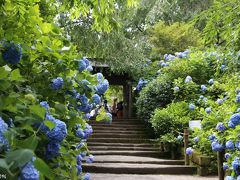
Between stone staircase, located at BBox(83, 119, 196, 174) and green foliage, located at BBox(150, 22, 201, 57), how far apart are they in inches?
116

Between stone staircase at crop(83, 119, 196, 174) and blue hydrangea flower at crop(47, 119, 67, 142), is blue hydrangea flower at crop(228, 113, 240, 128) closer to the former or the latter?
blue hydrangea flower at crop(47, 119, 67, 142)

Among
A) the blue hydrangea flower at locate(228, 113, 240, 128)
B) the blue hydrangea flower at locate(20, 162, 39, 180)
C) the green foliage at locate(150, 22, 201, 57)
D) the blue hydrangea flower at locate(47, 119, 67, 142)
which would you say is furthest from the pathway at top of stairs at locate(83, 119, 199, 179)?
the blue hydrangea flower at locate(20, 162, 39, 180)

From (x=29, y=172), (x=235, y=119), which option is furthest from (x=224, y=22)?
(x=29, y=172)

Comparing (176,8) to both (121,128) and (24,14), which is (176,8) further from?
(24,14)

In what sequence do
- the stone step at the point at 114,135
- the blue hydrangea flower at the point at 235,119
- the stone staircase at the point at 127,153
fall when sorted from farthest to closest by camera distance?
1. the stone step at the point at 114,135
2. the stone staircase at the point at 127,153
3. the blue hydrangea flower at the point at 235,119

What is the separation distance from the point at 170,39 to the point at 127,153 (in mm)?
6588

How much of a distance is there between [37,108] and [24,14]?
3.69 feet

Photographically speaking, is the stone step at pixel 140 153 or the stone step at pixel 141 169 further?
the stone step at pixel 140 153

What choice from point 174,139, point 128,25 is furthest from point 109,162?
point 128,25

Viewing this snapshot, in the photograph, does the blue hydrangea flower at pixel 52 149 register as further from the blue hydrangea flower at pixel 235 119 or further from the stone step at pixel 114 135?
the stone step at pixel 114 135

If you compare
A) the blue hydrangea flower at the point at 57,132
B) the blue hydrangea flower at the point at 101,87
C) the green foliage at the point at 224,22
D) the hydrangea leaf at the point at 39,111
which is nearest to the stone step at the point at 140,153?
the green foliage at the point at 224,22

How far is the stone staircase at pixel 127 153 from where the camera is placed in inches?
313

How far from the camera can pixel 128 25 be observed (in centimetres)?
1834

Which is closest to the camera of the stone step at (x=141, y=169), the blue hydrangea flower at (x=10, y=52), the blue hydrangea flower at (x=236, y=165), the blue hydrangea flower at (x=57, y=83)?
the blue hydrangea flower at (x=10, y=52)
